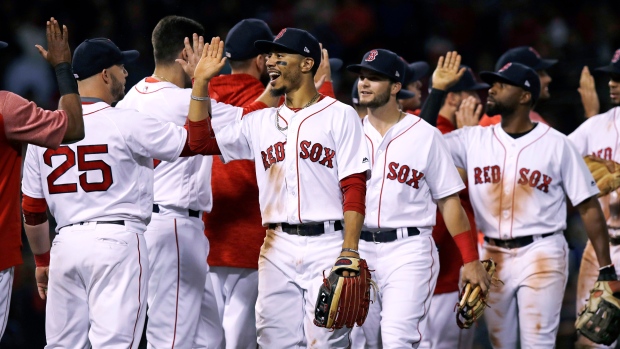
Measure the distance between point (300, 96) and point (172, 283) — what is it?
1.45 m

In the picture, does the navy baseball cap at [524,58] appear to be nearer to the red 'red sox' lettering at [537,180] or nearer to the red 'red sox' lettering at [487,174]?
the red 'red sox' lettering at [487,174]

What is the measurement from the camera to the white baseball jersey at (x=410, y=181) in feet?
19.0

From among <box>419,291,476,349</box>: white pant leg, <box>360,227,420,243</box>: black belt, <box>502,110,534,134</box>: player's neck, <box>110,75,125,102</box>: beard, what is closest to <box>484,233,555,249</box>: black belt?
<box>419,291,476,349</box>: white pant leg

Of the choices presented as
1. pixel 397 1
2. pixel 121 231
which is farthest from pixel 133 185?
pixel 397 1

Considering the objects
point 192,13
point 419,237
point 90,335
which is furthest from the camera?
point 192,13

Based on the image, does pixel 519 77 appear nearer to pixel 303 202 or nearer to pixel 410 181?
pixel 410 181

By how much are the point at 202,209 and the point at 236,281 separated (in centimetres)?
64

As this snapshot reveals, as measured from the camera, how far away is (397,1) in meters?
13.2

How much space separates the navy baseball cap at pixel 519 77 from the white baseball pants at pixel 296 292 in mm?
2348

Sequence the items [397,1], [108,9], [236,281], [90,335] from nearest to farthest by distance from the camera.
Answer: [90,335] < [236,281] < [108,9] < [397,1]

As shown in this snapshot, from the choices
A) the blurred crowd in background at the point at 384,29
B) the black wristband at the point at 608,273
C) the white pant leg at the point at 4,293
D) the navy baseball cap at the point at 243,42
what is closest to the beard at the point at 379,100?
the navy baseball cap at the point at 243,42

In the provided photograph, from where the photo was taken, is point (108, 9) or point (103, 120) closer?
point (103, 120)

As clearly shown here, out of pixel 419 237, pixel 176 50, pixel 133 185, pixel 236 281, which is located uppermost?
pixel 176 50

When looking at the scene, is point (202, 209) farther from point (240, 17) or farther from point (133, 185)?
point (240, 17)
